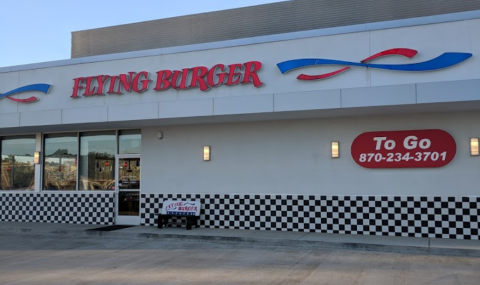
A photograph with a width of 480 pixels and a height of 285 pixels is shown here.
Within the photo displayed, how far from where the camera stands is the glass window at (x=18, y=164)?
1543 cm

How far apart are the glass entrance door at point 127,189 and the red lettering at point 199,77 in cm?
308

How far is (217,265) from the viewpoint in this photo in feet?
28.3

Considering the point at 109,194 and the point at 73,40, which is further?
the point at 73,40

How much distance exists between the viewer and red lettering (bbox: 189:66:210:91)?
1217 cm

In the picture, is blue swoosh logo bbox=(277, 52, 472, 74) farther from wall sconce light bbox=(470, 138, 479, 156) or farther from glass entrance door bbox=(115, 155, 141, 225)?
glass entrance door bbox=(115, 155, 141, 225)

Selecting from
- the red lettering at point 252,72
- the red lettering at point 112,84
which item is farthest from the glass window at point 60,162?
the red lettering at point 252,72

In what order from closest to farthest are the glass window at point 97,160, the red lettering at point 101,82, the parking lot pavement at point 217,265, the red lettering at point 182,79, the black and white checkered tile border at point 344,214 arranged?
the parking lot pavement at point 217,265, the black and white checkered tile border at point 344,214, the red lettering at point 182,79, the red lettering at point 101,82, the glass window at point 97,160

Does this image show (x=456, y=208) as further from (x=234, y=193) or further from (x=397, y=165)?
(x=234, y=193)

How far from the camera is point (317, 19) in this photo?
47.4 ft

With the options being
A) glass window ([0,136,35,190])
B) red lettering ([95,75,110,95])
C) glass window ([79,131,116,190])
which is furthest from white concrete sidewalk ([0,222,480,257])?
red lettering ([95,75,110,95])

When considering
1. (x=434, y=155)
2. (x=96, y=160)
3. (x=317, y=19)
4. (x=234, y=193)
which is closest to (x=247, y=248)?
(x=234, y=193)

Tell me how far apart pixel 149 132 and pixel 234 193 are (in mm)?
3165

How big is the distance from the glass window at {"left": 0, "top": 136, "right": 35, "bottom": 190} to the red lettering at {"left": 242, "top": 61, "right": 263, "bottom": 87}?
792 centimetres

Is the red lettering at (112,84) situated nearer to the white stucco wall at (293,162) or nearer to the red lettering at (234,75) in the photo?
the white stucco wall at (293,162)
